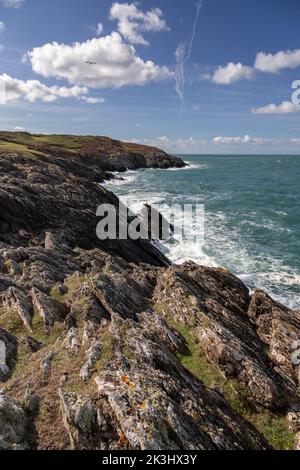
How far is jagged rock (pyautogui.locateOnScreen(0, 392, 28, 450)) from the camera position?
11.1 m

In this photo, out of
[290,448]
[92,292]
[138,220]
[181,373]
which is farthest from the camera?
[138,220]

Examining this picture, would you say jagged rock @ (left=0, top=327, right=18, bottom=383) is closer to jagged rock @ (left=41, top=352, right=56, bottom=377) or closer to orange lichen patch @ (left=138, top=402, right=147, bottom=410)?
jagged rock @ (left=41, top=352, right=56, bottom=377)

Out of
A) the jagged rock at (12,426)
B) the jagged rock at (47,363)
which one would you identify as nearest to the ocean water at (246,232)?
the jagged rock at (47,363)

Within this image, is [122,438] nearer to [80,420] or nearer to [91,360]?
[80,420]

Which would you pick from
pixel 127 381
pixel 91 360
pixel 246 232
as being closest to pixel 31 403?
pixel 91 360

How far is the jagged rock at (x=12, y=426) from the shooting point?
11.1 meters

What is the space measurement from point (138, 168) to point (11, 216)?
150434mm

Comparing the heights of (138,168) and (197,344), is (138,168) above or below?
above

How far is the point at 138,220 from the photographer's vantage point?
5916 cm

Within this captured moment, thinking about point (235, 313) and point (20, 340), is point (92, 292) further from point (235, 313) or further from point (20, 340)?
point (235, 313)

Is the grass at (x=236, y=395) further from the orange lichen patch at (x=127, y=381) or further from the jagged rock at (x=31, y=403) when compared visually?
the jagged rock at (x=31, y=403)

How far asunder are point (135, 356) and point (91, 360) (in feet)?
6.39
